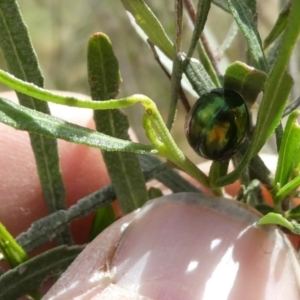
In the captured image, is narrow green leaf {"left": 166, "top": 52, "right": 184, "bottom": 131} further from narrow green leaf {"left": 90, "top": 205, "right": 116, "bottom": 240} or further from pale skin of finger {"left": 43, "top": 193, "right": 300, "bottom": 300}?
narrow green leaf {"left": 90, "top": 205, "right": 116, "bottom": 240}

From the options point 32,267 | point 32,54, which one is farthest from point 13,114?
point 32,267

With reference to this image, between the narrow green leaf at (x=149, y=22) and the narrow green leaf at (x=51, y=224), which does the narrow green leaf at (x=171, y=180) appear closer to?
the narrow green leaf at (x=51, y=224)

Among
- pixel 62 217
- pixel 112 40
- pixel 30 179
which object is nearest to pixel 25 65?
pixel 62 217

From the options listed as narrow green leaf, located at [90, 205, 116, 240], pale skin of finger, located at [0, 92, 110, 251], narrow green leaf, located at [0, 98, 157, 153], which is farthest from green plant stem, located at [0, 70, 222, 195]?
pale skin of finger, located at [0, 92, 110, 251]

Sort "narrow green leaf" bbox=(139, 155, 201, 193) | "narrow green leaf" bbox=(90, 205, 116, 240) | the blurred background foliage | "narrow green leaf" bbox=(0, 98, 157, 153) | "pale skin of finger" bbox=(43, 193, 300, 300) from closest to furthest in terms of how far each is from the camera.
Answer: "narrow green leaf" bbox=(0, 98, 157, 153) < "pale skin of finger" bbox=(43, 193, 300, 300) < "narrow green leaf" bbox=(139, 155, 201, 193) < "narrow green leaf" bbox=(90, 205, 116, 240) < the blurred background foliage

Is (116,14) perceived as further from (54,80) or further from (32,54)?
(32,54)

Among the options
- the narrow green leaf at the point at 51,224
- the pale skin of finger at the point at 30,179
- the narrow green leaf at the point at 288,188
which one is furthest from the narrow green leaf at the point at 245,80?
the pale skin of finger at the point at 30,179

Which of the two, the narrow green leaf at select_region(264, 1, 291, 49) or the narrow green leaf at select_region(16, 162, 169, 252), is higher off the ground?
the narrow green leaf at select_region(264, 1, 291, 49)

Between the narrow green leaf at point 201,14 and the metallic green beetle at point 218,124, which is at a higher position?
the narrow green leaf at point 201,14
